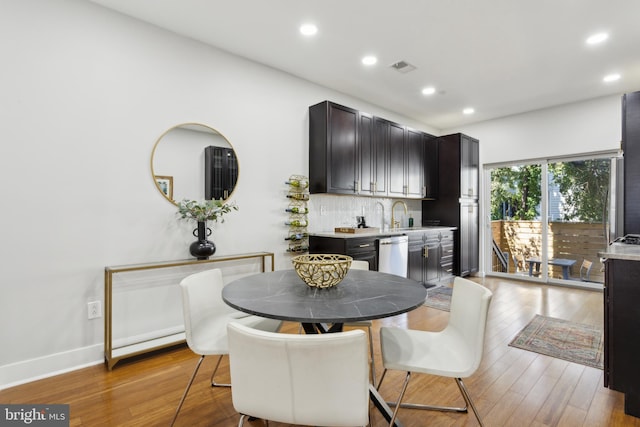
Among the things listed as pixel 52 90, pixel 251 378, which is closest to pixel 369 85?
pixel 52 90

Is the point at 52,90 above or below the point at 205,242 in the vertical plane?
above

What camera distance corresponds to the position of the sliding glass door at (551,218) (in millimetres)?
4656

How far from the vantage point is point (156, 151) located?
2770 mm

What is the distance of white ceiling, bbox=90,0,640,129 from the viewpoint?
256cm

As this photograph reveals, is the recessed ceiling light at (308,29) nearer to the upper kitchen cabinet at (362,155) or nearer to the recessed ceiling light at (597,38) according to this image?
the upper kitchen cabinet at (362,155)

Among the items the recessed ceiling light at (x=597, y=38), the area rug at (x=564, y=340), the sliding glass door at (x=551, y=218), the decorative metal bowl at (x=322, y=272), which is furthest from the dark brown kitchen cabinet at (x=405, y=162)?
the decorative metal bowl at (x=322, y=272)

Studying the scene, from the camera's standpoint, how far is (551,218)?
5.04m

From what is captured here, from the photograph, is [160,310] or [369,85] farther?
[369,85]

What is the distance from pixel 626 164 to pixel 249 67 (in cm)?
349

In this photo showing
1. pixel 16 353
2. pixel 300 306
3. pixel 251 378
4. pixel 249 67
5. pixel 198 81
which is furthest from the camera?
pixel 249 67

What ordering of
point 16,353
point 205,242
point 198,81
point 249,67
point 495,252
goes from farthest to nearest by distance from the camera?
point 495,252, point 249,67, point 198,81, point 205,242, point 16,353

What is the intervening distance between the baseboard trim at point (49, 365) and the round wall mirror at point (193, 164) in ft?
4.37

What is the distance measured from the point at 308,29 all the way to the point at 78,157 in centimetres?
218

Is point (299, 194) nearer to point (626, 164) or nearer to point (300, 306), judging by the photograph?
point (300, 306)
